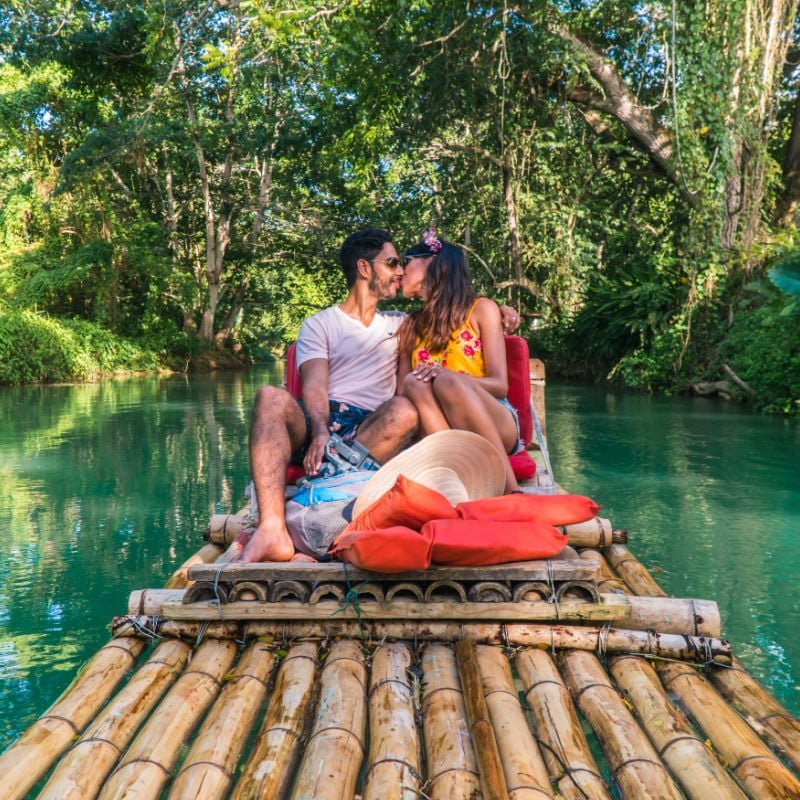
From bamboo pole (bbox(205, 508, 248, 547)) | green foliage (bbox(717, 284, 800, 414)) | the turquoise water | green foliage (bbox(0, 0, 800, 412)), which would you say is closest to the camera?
the turquoise water

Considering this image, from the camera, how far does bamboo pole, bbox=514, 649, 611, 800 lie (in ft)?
6.07

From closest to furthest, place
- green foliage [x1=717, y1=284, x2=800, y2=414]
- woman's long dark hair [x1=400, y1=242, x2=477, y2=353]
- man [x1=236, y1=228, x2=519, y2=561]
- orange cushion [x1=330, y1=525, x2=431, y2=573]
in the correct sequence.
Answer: orange cushion [x1=330, y1=525, x2=431, y2=573]
man [x1=236, y1=228, x2=519, y2=561]
woman's long dark hair [x1=400, y1=242, x2=477, y2=353]
green foliage [x1=717, y1=284, x2=800, y2=414]

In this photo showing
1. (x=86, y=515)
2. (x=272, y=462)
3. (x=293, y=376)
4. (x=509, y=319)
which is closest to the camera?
(x=272, y=462)

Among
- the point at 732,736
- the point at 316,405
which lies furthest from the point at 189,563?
the point at 732,736

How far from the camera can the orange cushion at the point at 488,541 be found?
256 cm

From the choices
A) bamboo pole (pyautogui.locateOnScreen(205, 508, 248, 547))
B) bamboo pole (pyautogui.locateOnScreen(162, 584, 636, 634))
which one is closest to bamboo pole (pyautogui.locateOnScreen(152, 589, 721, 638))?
bamboo pole (pyautogui.locateOnScreen(162, 584, 636, 634))

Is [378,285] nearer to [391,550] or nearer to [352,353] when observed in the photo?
[352,353]

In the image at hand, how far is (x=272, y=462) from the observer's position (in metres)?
3.07

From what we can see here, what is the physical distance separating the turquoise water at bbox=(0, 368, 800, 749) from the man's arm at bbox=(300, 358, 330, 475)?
3.64ft

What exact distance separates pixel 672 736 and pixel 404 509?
0.99 metres

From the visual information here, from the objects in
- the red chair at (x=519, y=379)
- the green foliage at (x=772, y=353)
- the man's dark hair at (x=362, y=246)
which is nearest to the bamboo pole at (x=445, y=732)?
the man's dark hair at (x=362, y=246)

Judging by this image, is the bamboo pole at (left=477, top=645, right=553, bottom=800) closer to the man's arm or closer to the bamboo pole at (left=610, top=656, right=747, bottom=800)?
the bamboo pole at (left=610, top=656, right=747, bottom=800)

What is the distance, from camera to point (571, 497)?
305 cm

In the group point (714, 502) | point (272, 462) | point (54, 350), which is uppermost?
point (54, 350)
